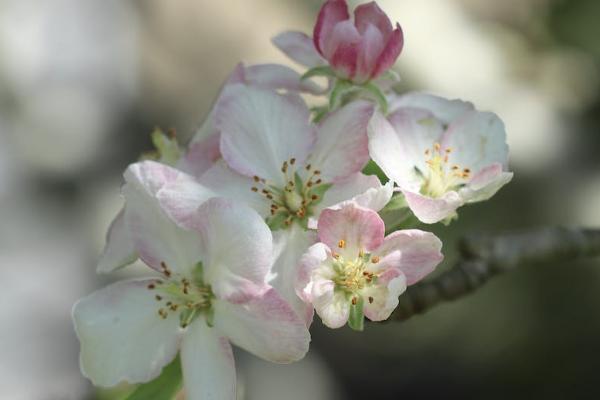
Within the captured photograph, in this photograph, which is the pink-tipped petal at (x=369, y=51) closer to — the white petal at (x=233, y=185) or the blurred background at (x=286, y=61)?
the white petal at (x=233, y=185)

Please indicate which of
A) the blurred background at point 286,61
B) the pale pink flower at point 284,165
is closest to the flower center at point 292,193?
the pale pink flower at point 284,165

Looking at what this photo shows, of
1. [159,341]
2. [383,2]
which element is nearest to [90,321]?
[159,341]

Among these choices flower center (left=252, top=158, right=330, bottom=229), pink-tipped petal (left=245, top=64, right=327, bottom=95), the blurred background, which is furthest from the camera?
the blurred background

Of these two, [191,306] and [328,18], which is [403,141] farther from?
[191,306]

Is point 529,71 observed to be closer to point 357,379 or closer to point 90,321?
point 357,379

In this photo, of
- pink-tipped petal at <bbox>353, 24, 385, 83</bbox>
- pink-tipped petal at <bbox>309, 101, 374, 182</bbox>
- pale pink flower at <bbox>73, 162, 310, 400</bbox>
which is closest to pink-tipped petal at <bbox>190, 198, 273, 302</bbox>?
pale pink flower at <bbox>73, 162, 310, 400</bbox>

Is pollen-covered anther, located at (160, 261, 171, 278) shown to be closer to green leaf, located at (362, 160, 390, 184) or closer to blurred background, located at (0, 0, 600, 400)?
green leaf, located at (362, 160, 390, 184)
